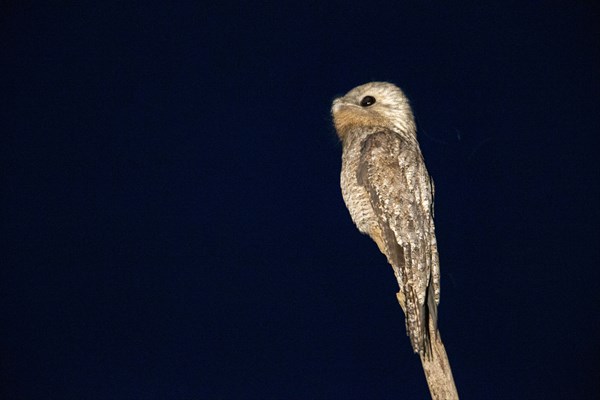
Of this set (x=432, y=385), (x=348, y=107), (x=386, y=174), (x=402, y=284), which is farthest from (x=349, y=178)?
(x=432, y=385)

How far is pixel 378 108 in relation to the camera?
165cm

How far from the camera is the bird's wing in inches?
58.0

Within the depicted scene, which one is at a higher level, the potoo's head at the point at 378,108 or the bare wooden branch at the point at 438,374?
the potoo's head at the point at 378,108

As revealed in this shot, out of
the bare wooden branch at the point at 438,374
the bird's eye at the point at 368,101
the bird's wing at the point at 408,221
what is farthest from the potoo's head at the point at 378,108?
the bare wooden branch at the point at 438,374

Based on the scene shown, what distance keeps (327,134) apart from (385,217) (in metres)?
0.50

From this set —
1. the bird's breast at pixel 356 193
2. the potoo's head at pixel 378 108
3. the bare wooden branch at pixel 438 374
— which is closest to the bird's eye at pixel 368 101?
the potoo's head at pixel 378 108

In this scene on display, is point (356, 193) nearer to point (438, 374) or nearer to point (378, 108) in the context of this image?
point (378, 108)

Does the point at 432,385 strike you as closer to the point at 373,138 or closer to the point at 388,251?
the point at 388,251

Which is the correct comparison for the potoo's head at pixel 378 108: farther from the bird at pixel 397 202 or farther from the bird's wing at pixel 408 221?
the bird's wing at pixel 408 221

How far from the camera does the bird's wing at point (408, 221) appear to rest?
4.83 ft

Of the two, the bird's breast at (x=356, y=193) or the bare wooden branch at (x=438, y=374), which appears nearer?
the bare wooden branch at (x=438, y=374)

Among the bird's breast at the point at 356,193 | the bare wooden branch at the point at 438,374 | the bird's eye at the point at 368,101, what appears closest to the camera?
the bare wooden branch at the point at 438,374

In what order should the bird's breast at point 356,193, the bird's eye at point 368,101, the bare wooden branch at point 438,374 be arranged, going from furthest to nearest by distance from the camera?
the bird's eye at point 368,101 → the bird's breast at point 356,193 → the bare wooden branch at point 438,374


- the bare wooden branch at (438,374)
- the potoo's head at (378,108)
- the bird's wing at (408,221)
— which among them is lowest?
the bare wooden branch at (438,374)
